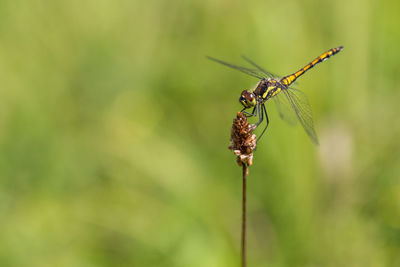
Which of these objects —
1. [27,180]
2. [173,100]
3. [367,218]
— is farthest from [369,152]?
[27,180]

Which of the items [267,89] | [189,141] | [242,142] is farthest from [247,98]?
[189,141]

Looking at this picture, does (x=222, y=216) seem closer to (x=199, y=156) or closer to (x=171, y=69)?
(x=199, y=156)

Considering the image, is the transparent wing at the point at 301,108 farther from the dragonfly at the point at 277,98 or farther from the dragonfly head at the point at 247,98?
the dragonfly head at the point at 247,98

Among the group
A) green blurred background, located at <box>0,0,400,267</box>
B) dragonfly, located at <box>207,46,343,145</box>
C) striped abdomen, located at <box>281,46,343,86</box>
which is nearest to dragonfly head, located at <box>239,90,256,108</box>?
dragonfly, located at <box>207,46,343,145</box>

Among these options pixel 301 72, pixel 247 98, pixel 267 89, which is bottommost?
pixel 247 98

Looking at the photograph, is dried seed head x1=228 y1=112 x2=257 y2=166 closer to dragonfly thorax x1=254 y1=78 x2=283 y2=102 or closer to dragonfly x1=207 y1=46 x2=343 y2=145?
dragonfly x1=207 y1=46 x2=343 y2=145

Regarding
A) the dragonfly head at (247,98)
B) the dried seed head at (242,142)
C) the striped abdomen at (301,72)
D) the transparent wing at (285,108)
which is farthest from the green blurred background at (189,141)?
the dried seed head at (242,142)

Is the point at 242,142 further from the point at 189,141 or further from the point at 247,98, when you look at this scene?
the point at 189,141
